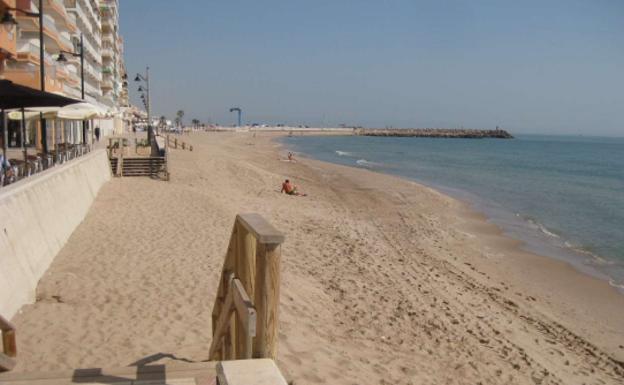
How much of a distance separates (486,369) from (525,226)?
14.3 m

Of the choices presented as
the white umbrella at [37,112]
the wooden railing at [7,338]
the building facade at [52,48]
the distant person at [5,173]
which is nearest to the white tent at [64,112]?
the white umbrella at [37,112]

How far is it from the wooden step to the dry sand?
5.14 feet

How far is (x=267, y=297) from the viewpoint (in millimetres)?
3168

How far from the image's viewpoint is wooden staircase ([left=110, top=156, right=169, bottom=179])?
21359 millimetres

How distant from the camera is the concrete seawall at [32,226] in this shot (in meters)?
6.36

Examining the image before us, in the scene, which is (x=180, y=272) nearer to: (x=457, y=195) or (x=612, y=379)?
(x=612, y=379)

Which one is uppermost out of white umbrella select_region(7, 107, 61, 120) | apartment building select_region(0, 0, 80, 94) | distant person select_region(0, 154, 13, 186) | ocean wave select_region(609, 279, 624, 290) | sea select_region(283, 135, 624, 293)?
apartment building select_region(0, 0, 80, 94)

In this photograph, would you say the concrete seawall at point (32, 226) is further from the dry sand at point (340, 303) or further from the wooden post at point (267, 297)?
the wooden post at point (267, 297)

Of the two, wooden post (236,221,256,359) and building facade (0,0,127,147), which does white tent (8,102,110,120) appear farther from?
wooden post (236,221,256,359)

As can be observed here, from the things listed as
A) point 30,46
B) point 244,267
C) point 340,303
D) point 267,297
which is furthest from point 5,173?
point 30,46

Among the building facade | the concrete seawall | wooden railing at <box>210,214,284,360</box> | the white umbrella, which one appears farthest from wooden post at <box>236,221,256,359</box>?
the white umbrella

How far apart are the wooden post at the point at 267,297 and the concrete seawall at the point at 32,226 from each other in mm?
4059

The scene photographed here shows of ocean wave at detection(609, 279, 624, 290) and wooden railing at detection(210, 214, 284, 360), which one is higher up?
wooden railing at detection(210, 214, 284, 360)

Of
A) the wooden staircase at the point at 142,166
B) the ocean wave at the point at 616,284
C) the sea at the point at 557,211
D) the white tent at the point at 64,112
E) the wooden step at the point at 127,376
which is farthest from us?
the wooden staircase at the point at 142,166
